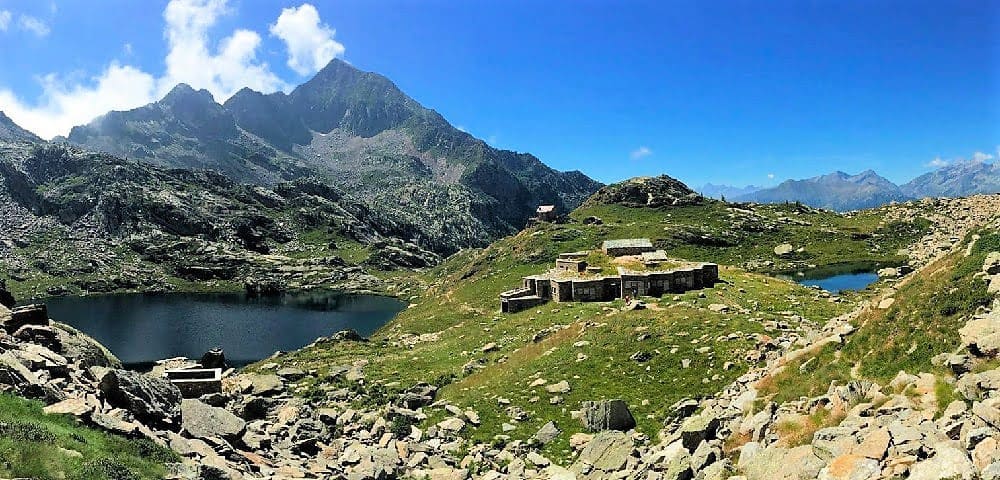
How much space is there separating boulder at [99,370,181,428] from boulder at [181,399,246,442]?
51 cm

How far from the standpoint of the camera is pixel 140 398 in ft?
81.8

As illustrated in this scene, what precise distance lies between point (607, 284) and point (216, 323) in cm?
10957

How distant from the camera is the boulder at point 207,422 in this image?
2621 centimetres

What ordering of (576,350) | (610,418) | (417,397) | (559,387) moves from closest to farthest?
(610,418)
(559,387)
(417,397)
(576,350)

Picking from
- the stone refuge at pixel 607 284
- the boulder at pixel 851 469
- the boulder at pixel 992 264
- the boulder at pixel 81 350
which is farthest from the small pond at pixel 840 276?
the boulder at pixel 81 350

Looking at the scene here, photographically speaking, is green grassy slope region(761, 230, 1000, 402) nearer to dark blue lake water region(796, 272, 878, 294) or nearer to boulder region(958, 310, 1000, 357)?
boulder region(958, 310, 1000, 357)

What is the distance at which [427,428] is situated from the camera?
34.3 m

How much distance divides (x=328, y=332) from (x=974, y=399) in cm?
12712

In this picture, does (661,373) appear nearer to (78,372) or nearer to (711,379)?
(711,379)

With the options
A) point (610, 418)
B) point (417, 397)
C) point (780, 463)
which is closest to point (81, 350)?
point (417, 397)


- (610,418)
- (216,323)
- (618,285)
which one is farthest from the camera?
(216,323)

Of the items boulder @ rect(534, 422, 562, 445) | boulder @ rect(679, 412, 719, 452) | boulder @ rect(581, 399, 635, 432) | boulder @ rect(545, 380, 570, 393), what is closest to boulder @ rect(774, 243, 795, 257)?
boulder @ rect(545, 380, 570, 393)

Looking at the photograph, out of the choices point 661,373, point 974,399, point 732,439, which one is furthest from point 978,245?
point 661,373

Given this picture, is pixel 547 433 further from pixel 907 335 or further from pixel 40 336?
pixel 40 336
